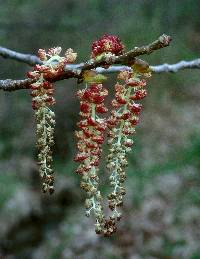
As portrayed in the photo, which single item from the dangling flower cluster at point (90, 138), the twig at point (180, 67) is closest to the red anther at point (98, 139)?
the dangling flower cluster at point (90, 138)

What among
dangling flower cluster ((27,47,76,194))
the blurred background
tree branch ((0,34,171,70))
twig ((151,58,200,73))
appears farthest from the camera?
the blurred background

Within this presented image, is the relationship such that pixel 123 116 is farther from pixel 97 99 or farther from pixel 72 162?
pixel 72 162

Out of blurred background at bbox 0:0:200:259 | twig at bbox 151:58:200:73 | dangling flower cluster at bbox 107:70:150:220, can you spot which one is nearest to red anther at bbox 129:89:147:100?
dangling flower cluster at bbox 107:70:150:220

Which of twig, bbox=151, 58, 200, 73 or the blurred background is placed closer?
twig, bbox=151, 58, 200, 73

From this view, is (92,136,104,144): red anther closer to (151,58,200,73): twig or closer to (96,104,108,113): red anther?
(96,104,108,113): red anther

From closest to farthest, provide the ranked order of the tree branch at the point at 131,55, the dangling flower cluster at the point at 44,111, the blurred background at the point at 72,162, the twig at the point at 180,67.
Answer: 1. the tree branch at the point at 131,55
2. the dangling flower cluster at the point at 44,111
3. the twig at the point at 180,67
4. the blurred background at the point at 72,162

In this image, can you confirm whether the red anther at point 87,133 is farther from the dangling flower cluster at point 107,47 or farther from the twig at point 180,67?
the twig at point 180,67

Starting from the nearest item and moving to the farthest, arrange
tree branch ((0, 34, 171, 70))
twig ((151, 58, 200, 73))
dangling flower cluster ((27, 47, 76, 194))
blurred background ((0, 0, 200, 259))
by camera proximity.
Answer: tree branch ((0, 34, 171, 70)) < dangling flower cluster ((27, 47, 76, 194)) < twig ((151, 58, 200, 73)) < blurred background ((0, 0, 200, 259))
